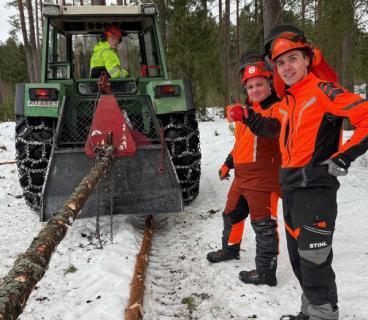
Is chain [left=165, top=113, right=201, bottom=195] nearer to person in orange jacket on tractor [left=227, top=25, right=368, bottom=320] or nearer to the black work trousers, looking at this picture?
person in orange jacket on tractor [left=227, top=25, right=368, bottom=320]

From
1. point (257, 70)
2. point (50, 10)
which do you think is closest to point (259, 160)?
point (257, 70)

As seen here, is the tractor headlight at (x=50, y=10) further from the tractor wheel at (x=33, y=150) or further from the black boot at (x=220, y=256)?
the black boot at (x=220, y=256)

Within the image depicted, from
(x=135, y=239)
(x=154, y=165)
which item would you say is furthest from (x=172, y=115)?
(x=135, y=239)

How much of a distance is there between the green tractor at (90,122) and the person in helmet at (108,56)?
139 millimetres

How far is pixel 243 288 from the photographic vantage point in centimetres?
295

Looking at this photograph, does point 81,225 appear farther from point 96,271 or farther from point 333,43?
point 333,43

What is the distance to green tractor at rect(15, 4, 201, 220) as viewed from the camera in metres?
Result: 3.96

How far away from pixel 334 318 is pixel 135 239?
82.2 inches

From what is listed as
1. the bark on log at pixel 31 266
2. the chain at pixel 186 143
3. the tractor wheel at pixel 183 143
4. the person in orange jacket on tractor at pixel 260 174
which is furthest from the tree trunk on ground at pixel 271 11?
the bark on log at pixel 31 266

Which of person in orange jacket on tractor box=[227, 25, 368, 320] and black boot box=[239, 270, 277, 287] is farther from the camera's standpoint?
black boot box=[239, 270, 277, 287]

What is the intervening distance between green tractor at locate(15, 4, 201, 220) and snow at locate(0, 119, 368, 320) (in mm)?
356

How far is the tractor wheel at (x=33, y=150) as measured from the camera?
4.36 meters

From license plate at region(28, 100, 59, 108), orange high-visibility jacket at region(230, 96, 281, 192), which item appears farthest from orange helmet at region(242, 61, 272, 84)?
license plate at region(28, 100, 59, 108)

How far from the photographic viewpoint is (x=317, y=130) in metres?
2.19
